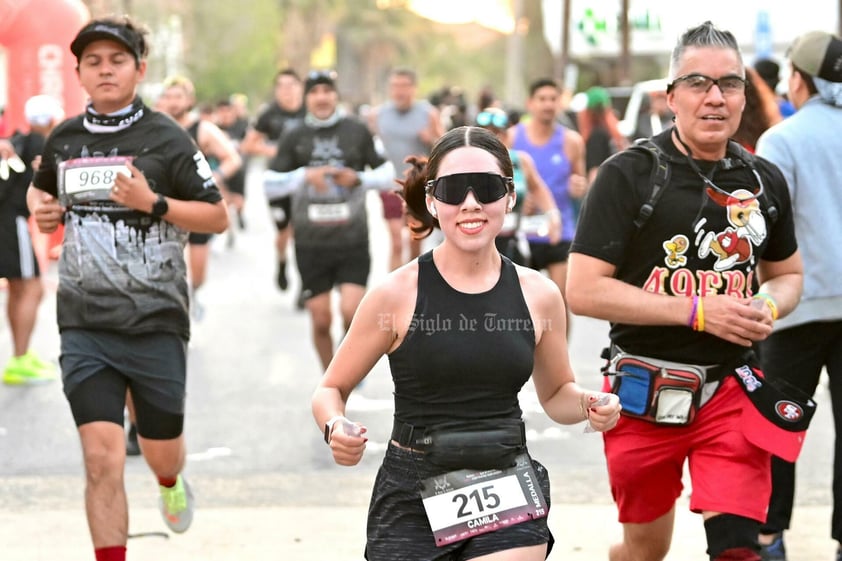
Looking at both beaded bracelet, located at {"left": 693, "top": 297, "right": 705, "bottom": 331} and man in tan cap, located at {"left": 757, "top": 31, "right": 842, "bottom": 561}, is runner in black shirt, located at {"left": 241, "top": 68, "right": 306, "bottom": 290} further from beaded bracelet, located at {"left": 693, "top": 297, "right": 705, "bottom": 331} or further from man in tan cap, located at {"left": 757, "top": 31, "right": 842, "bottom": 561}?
beaded bracelet, located at {"left": 693, "top": 297, "right": 705, "bottom": 331}

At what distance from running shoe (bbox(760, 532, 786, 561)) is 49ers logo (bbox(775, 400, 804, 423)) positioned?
1359 millimetres

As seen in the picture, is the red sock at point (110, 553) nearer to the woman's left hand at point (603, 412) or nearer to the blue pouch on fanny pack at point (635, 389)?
the blue pouch on fanny pack at point (635, 389)

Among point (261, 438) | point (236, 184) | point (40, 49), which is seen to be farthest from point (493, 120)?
point (236, 184)

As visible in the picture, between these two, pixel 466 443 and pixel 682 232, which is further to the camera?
pixel 682 232

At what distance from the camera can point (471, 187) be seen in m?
3.83

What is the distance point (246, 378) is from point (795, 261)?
19.8 ft

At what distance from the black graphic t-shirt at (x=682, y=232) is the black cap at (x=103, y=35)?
188 cm

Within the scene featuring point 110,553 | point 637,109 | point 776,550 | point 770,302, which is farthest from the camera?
point 637,109

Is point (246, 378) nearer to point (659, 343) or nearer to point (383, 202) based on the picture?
point (383, 202)

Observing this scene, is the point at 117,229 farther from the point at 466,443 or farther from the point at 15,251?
Answer: the point at 15,251

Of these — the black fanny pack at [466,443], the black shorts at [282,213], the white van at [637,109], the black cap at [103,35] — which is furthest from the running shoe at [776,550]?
the white van at [637,109]

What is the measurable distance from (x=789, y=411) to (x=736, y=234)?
55 cm

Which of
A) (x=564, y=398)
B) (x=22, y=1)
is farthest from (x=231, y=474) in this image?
(x=22, y=1)

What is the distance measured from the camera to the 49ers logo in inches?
177
